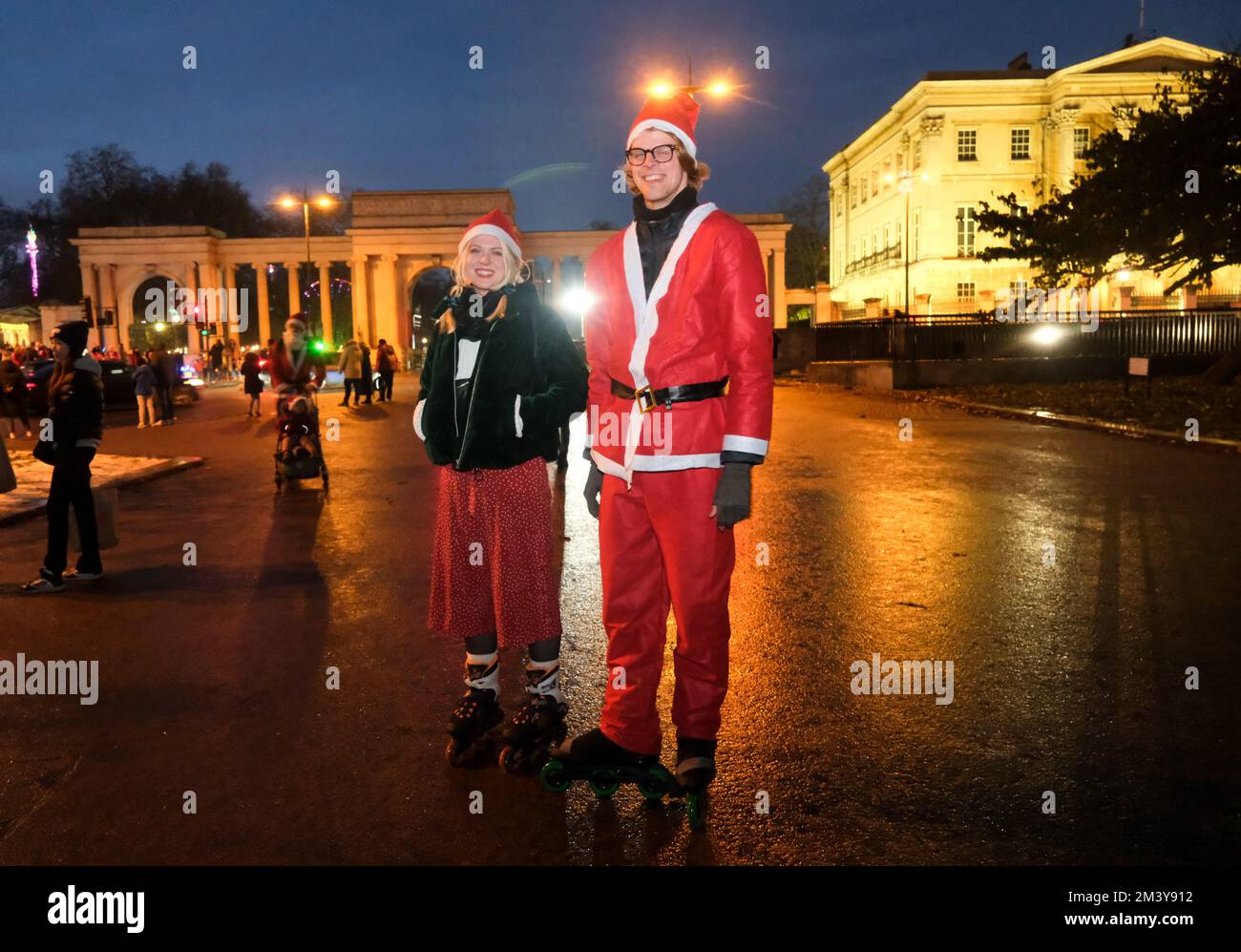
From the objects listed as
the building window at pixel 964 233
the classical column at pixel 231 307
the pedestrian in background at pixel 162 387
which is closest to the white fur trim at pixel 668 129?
the pedestrian in background at pixel 162 387

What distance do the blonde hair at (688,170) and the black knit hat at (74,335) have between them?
17.4 ft

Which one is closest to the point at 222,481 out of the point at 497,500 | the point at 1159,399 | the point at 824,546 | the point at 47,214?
the point at 824,546

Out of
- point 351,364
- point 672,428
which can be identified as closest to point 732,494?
point 672,428

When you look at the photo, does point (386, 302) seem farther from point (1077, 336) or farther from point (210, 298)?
point (1077, 336)

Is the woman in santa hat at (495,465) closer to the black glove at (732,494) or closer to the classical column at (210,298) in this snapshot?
the black glove at (732,494)

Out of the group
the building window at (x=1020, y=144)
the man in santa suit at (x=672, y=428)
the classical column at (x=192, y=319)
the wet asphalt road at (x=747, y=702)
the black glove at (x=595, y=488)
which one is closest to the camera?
the wet asphalt road at (x=747, y=702)

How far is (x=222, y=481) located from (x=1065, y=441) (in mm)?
12600

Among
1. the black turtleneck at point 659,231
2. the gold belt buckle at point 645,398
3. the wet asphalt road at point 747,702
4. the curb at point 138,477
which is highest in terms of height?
the black turtleneck at point 659,231

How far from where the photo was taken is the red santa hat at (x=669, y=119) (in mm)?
3799

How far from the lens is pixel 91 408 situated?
7.65 meters

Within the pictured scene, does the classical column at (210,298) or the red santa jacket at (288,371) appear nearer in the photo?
the red santa jacket at (288,371)

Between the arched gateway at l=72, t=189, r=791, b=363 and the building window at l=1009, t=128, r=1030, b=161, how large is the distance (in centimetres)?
1570
